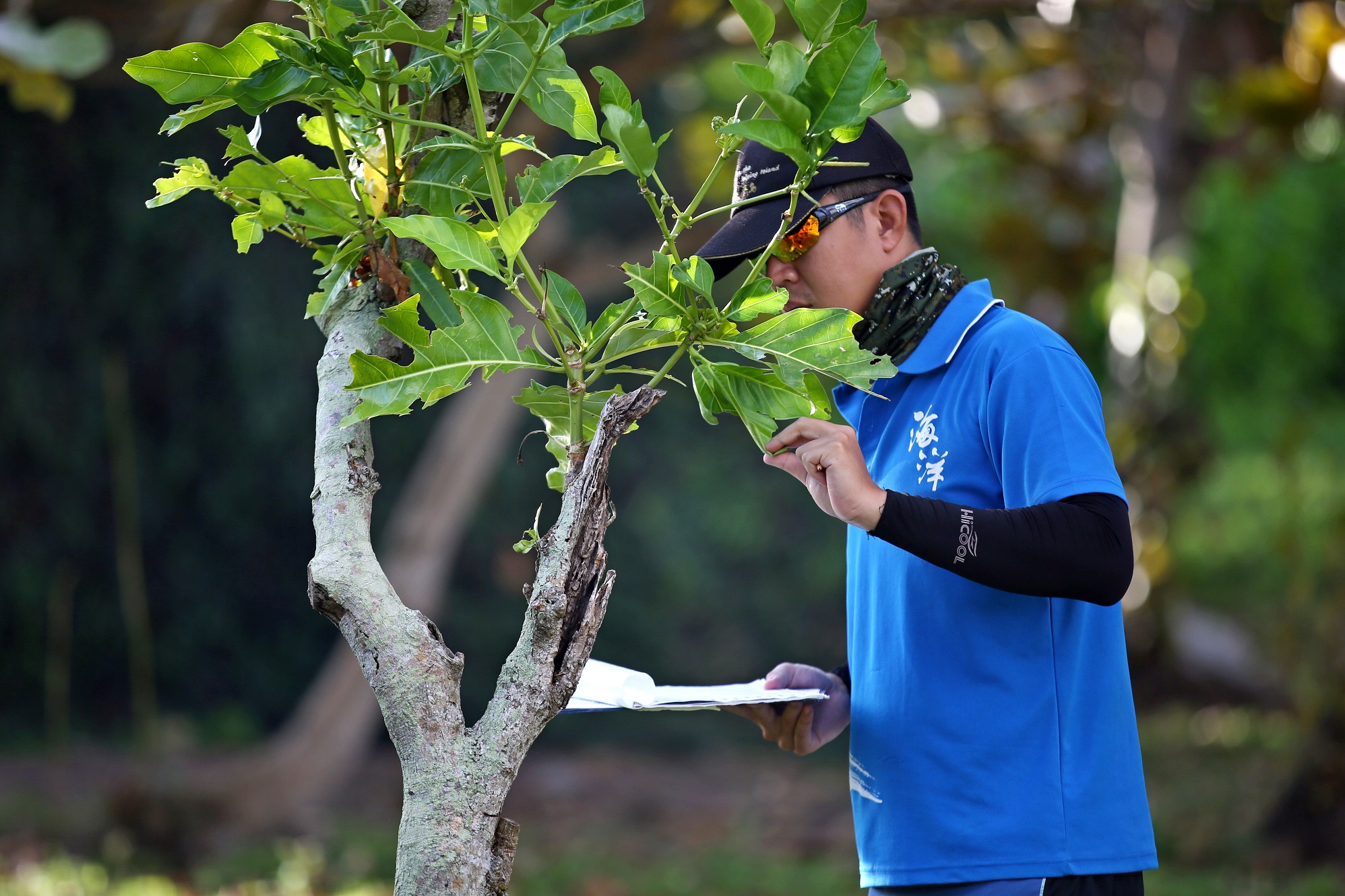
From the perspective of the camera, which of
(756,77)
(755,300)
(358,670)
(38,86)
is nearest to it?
(756,77)

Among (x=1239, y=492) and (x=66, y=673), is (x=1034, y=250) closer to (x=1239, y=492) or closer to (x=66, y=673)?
(x=1239, y=492)

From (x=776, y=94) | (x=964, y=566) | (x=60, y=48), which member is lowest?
(x=964, y=566)

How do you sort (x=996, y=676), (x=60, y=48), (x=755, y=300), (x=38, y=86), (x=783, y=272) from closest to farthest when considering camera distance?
(x=755, y=300), (x=996, y=676), (x=783, y=272), (x=60, y=48), (x=38, y=86)

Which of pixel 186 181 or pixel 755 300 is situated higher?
pixel 186 181

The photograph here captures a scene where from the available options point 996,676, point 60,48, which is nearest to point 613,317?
point 996,676

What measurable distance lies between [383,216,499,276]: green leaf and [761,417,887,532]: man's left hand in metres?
0.35

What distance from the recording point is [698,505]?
718 cm

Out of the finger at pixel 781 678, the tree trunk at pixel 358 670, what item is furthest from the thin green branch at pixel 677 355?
the tree trunk at pixel 358 670

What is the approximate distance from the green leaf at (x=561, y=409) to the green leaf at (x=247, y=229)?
30cm

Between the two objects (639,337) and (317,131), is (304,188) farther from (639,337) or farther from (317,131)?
(639,337)

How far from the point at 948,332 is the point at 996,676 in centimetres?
40

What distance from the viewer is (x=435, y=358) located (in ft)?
3.47

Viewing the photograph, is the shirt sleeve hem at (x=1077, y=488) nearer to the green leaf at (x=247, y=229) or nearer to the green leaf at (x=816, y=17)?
the green leaf at (x=816, y=17)

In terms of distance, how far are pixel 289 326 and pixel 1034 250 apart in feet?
12.1
